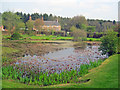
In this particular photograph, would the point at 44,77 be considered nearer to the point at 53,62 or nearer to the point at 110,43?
the point at 53,62

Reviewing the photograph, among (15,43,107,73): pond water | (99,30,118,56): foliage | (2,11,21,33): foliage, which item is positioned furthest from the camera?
(2,11,21,33): foliage

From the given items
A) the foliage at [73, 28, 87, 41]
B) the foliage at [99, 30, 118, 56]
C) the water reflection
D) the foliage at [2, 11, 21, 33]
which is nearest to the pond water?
the water reflection

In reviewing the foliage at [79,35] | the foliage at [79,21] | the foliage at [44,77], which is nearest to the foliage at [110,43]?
the foliage at [44,77]

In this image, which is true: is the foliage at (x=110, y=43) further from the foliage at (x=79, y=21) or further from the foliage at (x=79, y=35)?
the foliage at (x=79, y=21)

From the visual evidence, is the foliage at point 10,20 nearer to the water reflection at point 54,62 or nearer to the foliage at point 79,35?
the foliage at point 79,35

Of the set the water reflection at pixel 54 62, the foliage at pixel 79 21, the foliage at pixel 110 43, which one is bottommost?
the water reflection at pixel 54 62

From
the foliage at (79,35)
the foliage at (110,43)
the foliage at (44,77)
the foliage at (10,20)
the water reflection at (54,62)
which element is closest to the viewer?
the foliage at (44,77)

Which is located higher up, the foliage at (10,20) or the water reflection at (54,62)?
the foliage at (10,20)

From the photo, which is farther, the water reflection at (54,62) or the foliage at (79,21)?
the foliage at (79,21)

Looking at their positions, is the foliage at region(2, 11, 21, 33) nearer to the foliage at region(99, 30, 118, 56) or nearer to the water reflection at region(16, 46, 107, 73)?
the water reflection at region(16, 46, 107, 73)

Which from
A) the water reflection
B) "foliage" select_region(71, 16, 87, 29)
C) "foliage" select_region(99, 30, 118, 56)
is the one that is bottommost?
the water reflection

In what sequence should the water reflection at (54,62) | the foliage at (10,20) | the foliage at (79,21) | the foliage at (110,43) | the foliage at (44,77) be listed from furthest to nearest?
the foliage at (79,21) → the foliage at (10,20) → the foliage at (110,43) → the water reflection at (54,62) → the foliage at (44,77)

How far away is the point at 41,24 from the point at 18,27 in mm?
8353

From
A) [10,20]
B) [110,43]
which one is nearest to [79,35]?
[110,43]
